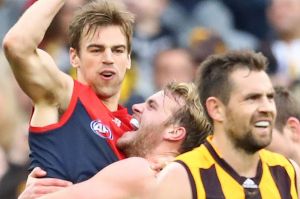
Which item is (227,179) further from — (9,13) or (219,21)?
(219,21)

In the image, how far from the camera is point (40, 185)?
24.7 feet

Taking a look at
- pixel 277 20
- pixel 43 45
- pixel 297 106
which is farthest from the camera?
pixel 277 20

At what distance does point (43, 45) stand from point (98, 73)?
3907 mm

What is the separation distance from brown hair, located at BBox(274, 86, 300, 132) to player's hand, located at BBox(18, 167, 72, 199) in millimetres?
2496

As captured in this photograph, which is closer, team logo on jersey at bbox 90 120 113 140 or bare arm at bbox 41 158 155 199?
bare arm at bbox 41 158 155 199

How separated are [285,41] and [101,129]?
538 cm

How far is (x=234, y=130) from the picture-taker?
7.65m

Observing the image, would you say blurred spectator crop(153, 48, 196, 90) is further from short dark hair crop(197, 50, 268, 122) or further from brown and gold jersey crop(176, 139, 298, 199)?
brown and gold jersey crop(176, 139, 298, 199)

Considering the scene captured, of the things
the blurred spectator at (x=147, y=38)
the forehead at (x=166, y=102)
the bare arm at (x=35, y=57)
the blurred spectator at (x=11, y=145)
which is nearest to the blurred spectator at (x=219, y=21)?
the blurred spectator at (x=147, y=38)

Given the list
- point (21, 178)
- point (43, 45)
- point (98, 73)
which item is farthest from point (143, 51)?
point (98, 73)

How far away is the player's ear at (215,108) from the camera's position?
7754mm

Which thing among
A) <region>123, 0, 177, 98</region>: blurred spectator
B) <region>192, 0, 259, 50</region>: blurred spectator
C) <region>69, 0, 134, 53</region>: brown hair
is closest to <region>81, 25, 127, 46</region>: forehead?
<region>69, 0, 134, 53</region>: brown hair

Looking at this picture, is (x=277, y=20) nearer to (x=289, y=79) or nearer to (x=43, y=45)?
(x=289, y=79)

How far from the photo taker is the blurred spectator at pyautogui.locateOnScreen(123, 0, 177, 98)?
12.2m
